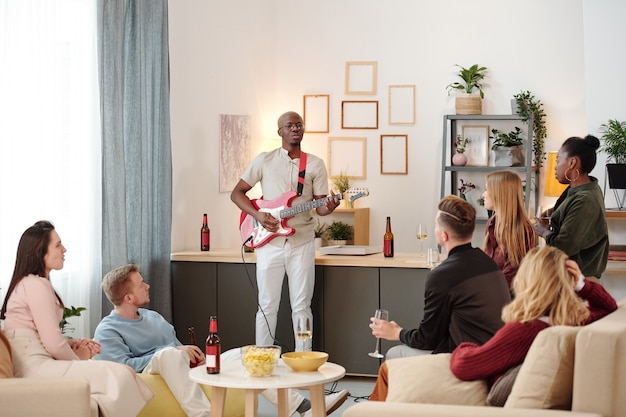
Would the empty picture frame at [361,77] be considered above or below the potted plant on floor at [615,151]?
above

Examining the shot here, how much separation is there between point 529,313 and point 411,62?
5.55 m

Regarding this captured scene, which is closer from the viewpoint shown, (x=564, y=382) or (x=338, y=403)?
(x=564, y=382)

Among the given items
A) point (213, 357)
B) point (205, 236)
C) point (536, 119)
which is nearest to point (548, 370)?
point (213, 357)

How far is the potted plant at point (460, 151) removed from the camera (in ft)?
26.3

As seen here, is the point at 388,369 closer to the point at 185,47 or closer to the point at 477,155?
the point at 185,47

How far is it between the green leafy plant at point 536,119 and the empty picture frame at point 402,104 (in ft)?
2.96

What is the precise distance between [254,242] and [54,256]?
83.0 inches

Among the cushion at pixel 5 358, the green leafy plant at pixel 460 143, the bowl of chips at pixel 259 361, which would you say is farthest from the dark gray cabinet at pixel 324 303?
the cushion at pixel 5 358

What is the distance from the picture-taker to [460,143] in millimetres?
8195

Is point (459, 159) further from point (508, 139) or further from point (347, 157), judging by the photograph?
point (347, 157)

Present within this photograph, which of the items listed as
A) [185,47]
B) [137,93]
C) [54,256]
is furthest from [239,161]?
[54,256]

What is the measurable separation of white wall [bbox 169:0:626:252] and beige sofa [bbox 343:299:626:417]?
4.64m

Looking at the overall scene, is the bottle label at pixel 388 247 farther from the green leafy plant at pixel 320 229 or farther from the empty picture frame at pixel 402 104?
the empty picture frame at pixel 402 104

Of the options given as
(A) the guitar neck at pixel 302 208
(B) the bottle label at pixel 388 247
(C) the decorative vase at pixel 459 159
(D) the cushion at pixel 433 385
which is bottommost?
(D) the cushion at pixel 433 385
